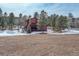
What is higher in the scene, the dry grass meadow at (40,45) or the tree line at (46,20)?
the tree line at (46,20)

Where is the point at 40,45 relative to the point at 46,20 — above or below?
below

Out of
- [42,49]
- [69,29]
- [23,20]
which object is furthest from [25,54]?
[69,29]

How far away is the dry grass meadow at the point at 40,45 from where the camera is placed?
237cm

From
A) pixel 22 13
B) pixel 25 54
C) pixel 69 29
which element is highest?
pixel 22 13

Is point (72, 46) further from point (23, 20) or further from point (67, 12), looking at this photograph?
point (23, 20)

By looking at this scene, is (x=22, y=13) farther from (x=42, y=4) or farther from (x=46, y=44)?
(x=46, y=44)

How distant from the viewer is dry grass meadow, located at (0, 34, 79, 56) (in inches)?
93.1

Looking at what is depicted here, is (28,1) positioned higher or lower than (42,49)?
higher

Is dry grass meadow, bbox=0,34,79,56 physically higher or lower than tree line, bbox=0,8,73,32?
lower

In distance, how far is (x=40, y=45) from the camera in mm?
2379

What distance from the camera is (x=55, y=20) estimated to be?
94.4 inches

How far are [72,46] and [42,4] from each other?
0.48 m

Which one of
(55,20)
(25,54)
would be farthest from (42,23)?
(25,54)

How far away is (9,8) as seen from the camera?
2.38m
